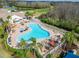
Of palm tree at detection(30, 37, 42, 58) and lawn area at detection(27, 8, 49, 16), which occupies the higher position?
lawn area at detection(27, 8, 49, 16)

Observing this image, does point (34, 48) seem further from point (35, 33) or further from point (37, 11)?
point (37, 11)

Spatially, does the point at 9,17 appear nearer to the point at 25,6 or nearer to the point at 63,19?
the point at 25,6

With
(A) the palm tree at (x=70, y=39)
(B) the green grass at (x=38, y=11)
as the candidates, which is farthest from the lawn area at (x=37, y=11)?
(A) the palm tree at (x=70, y=39)

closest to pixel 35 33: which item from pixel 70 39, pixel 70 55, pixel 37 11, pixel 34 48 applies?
pixel 34 48

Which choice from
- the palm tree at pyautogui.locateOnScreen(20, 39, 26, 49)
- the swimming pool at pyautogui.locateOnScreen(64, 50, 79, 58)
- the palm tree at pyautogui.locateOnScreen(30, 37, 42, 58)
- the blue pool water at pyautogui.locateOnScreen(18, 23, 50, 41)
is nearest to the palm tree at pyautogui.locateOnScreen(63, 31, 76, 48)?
the swimming pool at pyautogui.locateOnScreen(64, 50, 79, 58)

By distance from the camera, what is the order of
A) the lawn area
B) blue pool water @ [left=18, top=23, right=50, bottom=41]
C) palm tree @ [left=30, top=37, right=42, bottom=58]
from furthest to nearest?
the lawn area < blue pool water @ [left=18, top=23, right=50, bottom=41] < palm tree @ [left=30, top=37, right=42, bottom=58]

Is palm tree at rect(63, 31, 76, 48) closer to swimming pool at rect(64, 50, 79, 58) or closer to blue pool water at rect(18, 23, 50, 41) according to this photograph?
swimming pool at rect(64, 50, 79, 58)

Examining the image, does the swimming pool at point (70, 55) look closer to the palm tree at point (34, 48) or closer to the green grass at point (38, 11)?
the palm tree at point (34, 48)

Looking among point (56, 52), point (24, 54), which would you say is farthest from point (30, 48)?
point (56, 52)

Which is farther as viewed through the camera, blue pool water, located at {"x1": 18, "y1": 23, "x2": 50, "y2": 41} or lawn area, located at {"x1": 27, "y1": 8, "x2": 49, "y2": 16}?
lawn area, located at {"x1": 27, "y1": 8, "x2": 49, "y2": 16}
